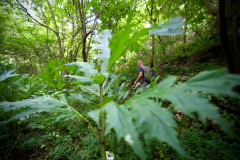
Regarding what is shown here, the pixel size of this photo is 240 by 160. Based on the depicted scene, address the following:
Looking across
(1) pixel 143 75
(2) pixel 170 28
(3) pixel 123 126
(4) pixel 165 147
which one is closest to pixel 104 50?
(2) pixel 170 28

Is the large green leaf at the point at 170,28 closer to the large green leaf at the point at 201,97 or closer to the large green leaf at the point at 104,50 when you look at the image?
the large green leaf at the point at 201,97

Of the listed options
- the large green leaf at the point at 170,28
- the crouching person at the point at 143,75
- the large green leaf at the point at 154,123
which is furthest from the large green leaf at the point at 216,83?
the crouching person at the point at 143,75

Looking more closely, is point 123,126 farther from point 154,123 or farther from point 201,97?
point 201,97

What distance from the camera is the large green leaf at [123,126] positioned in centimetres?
36

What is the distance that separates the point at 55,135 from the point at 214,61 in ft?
17.7

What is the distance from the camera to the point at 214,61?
3.42 m

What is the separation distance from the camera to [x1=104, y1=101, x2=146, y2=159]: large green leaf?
359 mm

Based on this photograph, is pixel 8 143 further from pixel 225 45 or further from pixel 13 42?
pixel 13 42

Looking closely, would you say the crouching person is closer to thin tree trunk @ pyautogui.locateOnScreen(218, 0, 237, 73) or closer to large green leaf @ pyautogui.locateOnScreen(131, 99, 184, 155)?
thin tree trunk @ pyautogui.locateOnScreen(218, 0, 237, 73)

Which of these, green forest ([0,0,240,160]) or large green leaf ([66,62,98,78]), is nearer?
green forest ([0,0,240,160])

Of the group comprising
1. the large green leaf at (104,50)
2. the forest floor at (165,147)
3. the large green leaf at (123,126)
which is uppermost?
the large green leaf at (104,50)

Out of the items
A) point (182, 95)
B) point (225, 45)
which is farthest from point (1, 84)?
point (225, 45)

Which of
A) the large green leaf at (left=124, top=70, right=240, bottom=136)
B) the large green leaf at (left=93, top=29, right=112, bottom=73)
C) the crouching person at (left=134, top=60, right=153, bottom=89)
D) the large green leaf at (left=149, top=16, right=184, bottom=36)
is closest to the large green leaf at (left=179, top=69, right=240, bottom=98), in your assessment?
the large green leaf at (left=124, top=70, right=240, bottom=136)

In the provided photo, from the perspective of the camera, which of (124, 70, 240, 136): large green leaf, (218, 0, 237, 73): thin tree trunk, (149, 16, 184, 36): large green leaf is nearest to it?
(124, 70, 240, 136): large green leaf
